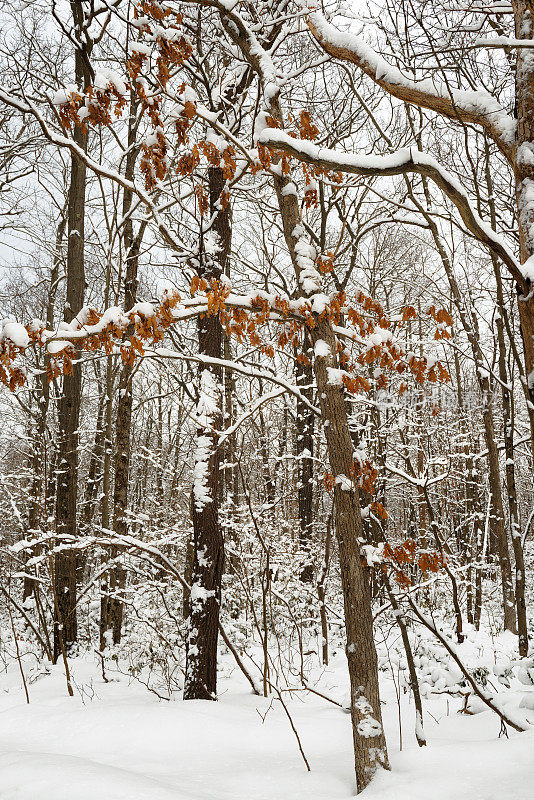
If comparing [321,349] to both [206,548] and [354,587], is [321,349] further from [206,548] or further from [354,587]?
[206,548]

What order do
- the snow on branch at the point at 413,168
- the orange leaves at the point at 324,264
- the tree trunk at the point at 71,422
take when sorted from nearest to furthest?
the snow on branch at the point at 413,168 → the orange leaves at the point at 324,264 → the tree trunk at the point at 71,422

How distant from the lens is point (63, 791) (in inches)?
109

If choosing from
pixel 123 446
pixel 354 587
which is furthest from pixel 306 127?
pixel 123 446

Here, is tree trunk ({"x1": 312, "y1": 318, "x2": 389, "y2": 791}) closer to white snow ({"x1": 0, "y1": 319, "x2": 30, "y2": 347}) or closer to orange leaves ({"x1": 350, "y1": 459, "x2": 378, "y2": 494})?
orange leaves ({"x1": 350, "y1": 459, "x2": 378, "y2": 494})

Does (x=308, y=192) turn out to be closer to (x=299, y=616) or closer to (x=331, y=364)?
(x=331, y=364)

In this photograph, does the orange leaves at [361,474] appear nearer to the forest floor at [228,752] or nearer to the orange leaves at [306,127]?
the forest floor at [228,752]

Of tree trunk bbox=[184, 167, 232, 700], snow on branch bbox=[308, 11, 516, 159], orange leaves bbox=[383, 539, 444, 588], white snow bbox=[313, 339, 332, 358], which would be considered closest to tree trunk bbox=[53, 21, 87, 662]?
tree trunk bbox=[184, 167, 232, 700]

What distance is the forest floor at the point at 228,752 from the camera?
2996 mm

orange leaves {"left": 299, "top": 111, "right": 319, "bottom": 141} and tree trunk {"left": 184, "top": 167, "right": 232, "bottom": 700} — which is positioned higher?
orange leaves {"left": 299, "top": 111, "right": 319, "bottom": 141}

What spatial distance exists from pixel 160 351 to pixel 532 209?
251 cm

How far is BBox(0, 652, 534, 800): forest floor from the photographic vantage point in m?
3.00

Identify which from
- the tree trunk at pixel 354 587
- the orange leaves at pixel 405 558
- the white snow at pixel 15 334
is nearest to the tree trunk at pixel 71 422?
the white snow at pixel 15 334

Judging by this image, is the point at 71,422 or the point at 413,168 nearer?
the point at 413,168

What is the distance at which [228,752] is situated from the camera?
4.20 m
